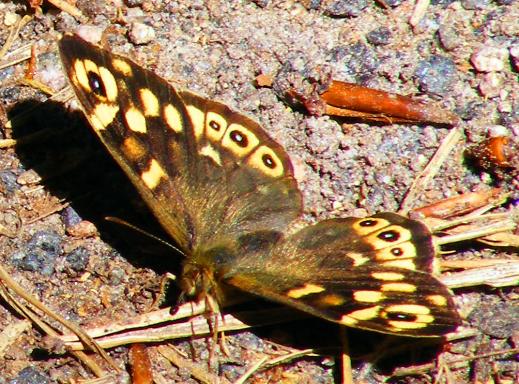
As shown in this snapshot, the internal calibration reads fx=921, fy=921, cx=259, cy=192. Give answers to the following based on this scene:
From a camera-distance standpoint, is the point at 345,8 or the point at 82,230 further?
the point at 345,8

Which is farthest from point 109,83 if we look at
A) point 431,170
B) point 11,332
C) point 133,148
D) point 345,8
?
point 431,170

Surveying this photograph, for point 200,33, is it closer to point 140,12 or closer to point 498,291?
point 140,12

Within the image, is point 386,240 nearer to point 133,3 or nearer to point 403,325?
point 403,325

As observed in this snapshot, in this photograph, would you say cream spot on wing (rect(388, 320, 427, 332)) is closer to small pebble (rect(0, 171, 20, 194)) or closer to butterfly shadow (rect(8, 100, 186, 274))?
butterfly shadow (rect(8, 100, 186, 274))

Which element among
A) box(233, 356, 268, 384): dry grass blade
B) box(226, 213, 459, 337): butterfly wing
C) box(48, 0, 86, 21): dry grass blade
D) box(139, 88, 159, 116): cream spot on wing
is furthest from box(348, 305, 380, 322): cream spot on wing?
box(48, 0, 86, 21): dry grass blade

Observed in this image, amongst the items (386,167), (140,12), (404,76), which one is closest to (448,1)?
(404,76)
